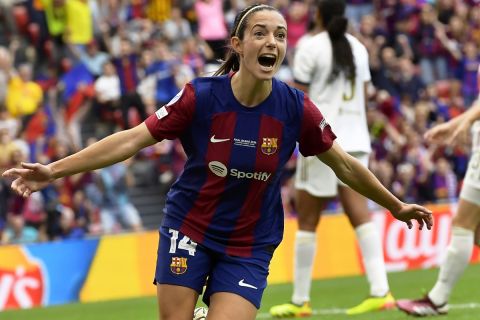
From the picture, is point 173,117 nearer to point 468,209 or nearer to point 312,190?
point 468,209

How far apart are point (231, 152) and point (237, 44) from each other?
0.60 meters

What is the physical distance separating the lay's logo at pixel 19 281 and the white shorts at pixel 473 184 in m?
6.82

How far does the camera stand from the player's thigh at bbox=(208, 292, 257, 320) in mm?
6109

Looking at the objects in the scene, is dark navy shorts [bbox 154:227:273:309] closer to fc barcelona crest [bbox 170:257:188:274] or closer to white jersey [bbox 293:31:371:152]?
fc barcelona crest [bbox 170:257:188:274]

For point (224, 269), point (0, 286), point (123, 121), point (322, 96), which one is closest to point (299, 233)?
point (322, 96)

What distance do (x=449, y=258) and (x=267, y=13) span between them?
Answer: 3.33 metres

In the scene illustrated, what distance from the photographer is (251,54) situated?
6098 mm

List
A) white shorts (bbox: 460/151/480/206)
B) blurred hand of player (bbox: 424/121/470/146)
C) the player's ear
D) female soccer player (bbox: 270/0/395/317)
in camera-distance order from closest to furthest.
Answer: the player's ear → blurred hand of player (bbox: 424/121/470/146) → white shorts (bbox: 460/151/480/206) → female soccer player (bbox: 270/0/395/317)

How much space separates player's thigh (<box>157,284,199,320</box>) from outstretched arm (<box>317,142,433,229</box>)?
3.46ft

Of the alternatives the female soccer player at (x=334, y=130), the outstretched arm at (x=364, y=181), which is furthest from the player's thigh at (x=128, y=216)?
the outstretched arm at (x=364, y=181)

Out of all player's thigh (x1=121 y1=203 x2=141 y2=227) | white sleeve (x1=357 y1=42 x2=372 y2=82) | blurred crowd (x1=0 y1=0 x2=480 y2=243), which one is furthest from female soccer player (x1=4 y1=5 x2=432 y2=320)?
player's thigh (x1=121 y1=203 x2=141 y2=227)

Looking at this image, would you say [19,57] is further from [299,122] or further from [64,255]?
[299,122]

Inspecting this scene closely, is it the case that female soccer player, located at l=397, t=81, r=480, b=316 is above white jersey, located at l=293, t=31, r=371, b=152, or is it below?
below

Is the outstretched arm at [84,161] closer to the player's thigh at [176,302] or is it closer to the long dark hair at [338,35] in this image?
the player's thigh at [176,302]
